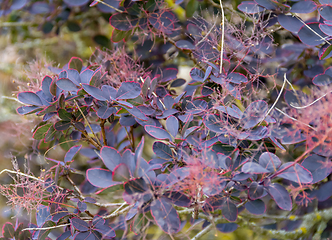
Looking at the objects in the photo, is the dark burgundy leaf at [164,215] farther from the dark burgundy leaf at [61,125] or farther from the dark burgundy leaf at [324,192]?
→ the dark burgundy leaf at [324,192]

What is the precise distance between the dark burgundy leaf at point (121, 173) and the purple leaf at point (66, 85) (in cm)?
24

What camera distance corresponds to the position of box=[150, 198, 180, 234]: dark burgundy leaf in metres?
0.40

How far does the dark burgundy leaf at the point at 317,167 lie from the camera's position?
0.48m

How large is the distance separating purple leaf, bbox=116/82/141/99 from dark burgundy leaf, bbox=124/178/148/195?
0.62 feet

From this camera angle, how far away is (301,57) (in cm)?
86

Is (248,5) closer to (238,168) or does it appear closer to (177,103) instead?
(177,103)

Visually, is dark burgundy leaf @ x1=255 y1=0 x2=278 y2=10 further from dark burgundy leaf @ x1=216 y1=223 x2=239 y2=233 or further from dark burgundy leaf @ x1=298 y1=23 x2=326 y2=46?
dark burgundy leaf @ x1=216 y1=223 x2=239 y2=233

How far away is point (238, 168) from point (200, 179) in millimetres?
101

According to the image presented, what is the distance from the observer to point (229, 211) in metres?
0.48

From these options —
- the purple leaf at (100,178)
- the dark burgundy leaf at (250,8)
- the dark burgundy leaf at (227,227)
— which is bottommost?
the dark burgundy leaf at (227,227)

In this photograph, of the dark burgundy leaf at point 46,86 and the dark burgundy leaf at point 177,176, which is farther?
the dark burgundy leaf at point 46,86

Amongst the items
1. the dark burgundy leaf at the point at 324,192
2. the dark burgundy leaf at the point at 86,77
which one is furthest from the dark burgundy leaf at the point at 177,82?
the dark burgundy leaf at the point at 324,192

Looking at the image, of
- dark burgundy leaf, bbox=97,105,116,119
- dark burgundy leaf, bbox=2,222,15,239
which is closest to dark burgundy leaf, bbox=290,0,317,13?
dark burgundy leaf, bbox=97,105,116,119

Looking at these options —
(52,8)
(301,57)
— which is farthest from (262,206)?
(52,8)
